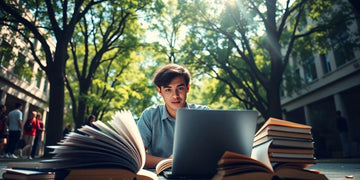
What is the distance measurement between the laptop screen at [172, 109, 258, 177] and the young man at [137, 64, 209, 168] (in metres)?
0.93

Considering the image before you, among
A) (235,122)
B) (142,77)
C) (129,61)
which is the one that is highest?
(129,61)

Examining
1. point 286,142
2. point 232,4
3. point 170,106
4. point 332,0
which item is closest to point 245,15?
point 232,4

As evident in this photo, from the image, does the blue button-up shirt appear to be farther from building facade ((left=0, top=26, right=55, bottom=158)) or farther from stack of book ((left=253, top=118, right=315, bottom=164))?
building facade ((left=0, top=26, right=55, bottom=158))

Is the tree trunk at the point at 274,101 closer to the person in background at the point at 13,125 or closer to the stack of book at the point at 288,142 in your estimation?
the stack of book at the point at 288,142

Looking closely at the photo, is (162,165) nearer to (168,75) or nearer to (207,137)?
(207,137)

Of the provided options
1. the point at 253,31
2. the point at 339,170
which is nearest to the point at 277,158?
the point at 339,170

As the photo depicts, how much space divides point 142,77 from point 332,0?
11.6 meters

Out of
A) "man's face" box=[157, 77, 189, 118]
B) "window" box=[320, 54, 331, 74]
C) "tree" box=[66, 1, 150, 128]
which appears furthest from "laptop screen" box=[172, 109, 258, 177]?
"window" box=[320, 54, 331, 74]

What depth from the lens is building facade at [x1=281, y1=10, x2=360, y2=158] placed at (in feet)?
47.3

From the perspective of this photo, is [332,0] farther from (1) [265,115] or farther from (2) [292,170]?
(2) [292,170]

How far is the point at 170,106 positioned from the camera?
7.82 feet

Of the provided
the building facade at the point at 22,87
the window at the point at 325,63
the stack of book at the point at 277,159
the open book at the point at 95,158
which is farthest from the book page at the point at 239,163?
the window at the point at 325,63

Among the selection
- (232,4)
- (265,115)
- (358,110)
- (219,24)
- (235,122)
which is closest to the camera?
(235,122)

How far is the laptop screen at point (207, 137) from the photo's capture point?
1241 mm
